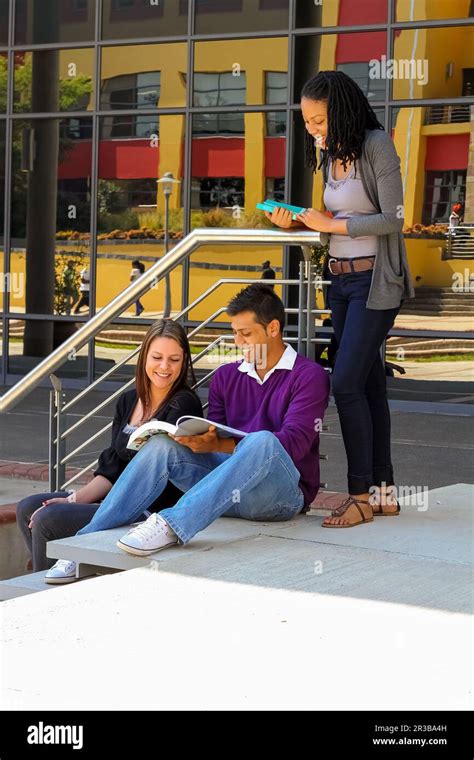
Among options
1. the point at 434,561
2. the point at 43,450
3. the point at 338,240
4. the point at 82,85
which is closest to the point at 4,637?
the point at 434,561

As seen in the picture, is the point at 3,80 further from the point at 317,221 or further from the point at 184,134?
the point at 317,221

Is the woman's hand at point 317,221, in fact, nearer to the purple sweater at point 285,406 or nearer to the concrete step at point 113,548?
the purple sweater at point 285,406

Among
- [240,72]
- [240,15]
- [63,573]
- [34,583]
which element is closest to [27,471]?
[34,583]

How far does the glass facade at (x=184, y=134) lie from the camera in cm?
1228

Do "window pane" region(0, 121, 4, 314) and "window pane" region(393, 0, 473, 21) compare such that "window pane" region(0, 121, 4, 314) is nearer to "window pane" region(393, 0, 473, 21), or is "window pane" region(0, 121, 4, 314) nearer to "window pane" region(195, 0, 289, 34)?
"window pane" region(195, 0, 289, 34)

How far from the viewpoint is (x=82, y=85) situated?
14242mm

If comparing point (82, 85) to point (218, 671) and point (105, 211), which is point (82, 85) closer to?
point (105, 211)

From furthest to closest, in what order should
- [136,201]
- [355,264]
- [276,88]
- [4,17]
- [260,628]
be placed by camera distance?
[4,17], [136,201], [276,88], [355,264], [260,628]

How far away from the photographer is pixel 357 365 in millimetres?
4906

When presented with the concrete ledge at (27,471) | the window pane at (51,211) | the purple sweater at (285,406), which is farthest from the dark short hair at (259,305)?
the window pane at (51,211)

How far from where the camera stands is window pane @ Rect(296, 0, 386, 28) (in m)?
12.7

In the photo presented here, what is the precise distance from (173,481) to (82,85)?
10196 millimetres

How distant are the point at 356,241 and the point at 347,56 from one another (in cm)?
828

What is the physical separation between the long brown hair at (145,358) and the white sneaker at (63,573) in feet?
2.58
